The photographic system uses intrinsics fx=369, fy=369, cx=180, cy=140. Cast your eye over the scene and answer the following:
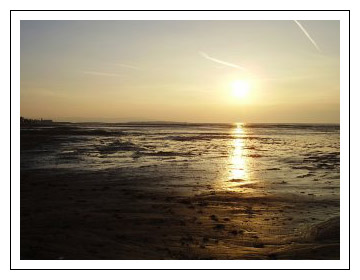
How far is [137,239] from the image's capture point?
5.92m

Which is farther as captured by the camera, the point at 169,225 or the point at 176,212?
the point at 176,212

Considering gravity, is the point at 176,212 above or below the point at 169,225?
above

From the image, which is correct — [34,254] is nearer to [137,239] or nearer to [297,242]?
[137,239]

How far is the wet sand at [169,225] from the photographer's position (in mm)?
5621

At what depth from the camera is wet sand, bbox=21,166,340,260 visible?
562 centimetres

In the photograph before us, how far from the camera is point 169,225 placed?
6.41 meters

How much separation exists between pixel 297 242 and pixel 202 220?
168cm
